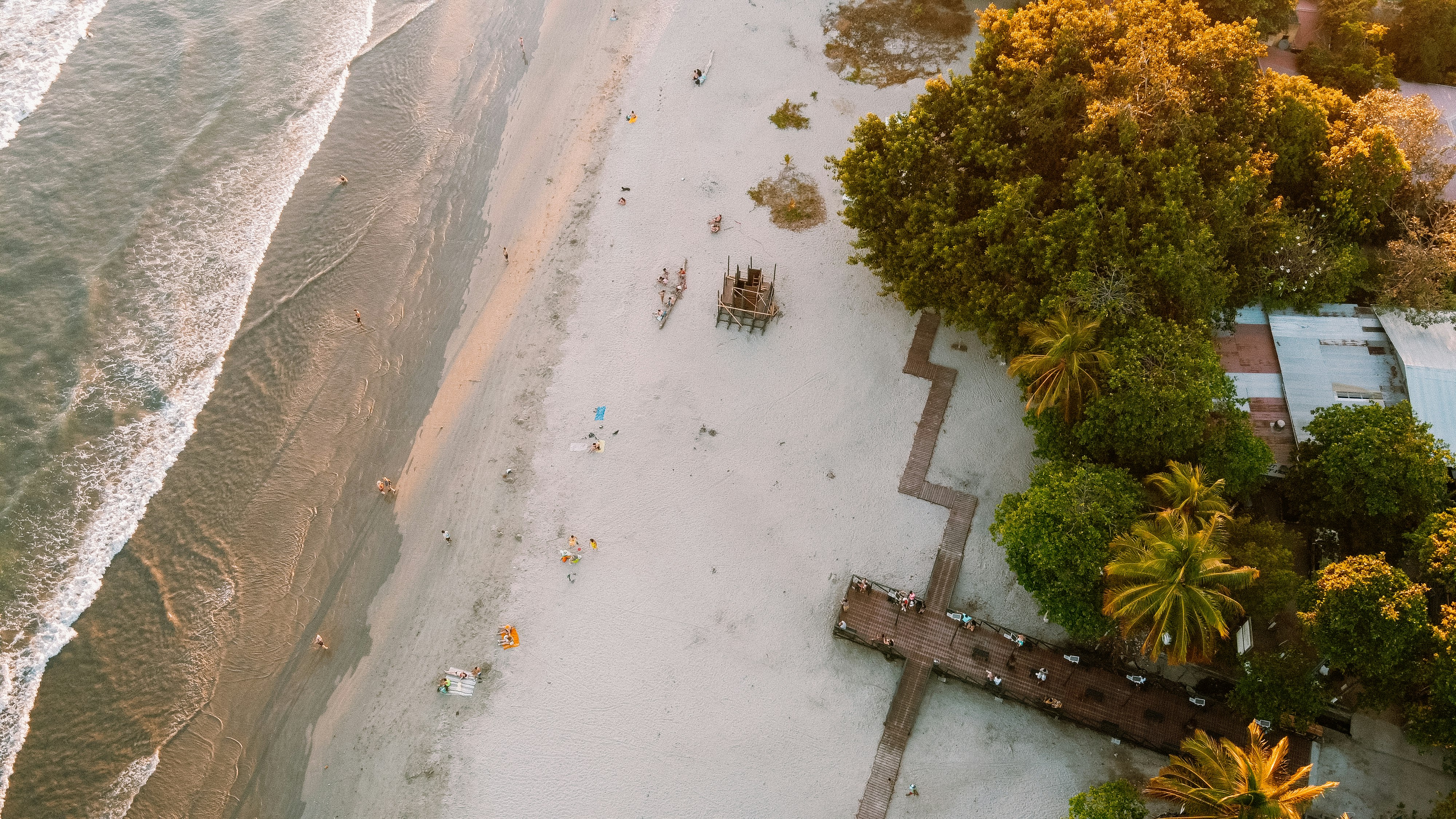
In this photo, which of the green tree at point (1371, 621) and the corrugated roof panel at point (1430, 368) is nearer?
the green tree at point (1371, 621)

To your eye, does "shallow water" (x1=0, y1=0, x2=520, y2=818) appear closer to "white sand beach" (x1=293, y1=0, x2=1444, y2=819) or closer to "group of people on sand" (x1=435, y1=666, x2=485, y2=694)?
"white sand beach" (x1=293, y1=0, x2=1444, y2=819)

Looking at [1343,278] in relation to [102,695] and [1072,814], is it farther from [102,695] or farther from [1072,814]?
[102,695]

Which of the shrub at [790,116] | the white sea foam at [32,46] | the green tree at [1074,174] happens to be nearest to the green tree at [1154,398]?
the green tree at [1074,174]

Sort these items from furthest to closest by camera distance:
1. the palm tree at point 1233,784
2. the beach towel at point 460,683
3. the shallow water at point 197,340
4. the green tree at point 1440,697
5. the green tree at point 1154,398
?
the beach towel at point 460,683, the shallow water at point 197,340, the green tree at point 1154,398, the green tree at point 1440,697, the palm tree at point 1233,784

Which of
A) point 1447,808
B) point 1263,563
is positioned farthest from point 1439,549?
point 1447,808

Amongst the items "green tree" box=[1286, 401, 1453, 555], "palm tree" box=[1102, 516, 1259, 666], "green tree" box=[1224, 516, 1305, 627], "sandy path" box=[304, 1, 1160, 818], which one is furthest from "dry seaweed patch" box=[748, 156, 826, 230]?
"green tree" box=[1286, 401, 1453, 555]

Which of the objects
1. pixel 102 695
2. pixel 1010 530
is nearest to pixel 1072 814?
pixel 1010 530

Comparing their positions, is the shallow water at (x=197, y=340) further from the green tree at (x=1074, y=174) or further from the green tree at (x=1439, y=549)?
the green tree at (x=1439, y=549)

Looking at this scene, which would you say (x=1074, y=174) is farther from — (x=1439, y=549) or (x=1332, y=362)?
(x=1439, y=549)
